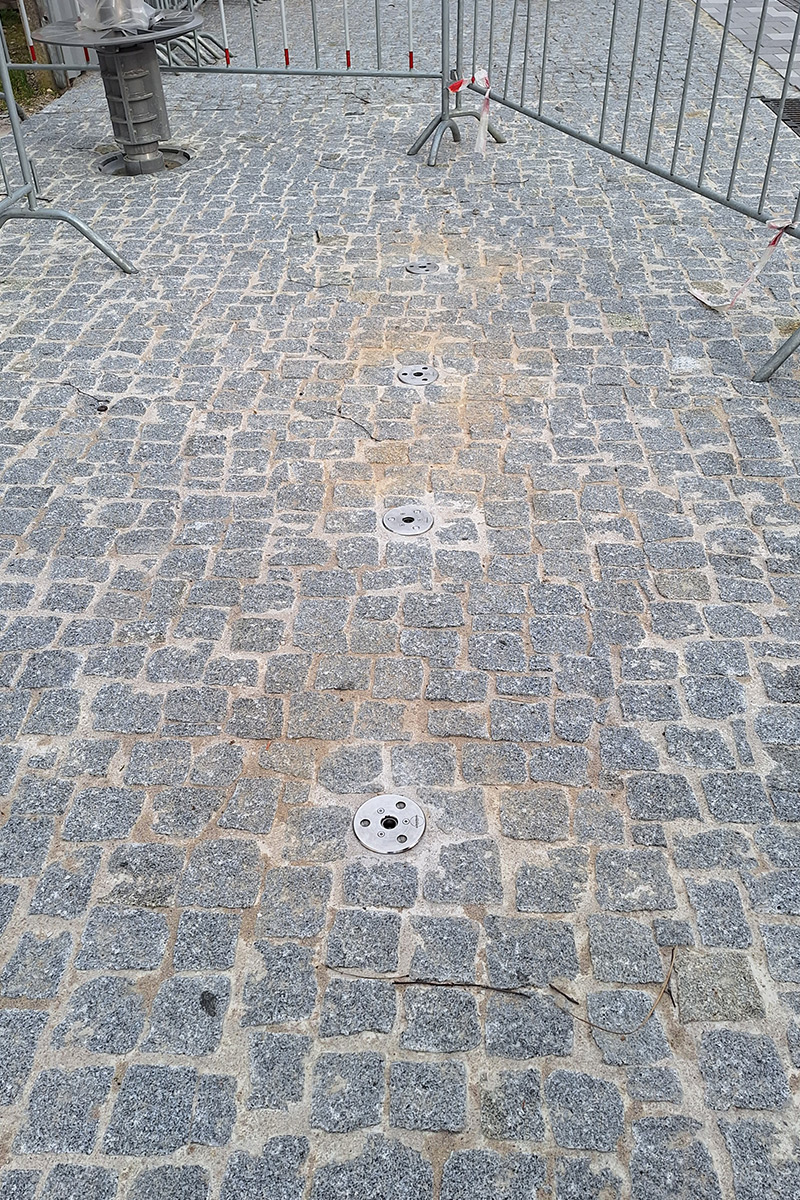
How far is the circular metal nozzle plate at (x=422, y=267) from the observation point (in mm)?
6008

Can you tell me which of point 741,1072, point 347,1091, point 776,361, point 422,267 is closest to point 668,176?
point 422,267

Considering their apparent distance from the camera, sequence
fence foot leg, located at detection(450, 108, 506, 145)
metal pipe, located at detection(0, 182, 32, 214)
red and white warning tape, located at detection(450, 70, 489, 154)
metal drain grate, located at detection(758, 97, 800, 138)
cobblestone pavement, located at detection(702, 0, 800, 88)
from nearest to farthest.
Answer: metal pipe, located at detection(0, 182, 32, 214)
red and white warning tape, located at detection(450, 70, 489, 154)
fence foot leg, located at detection(450, 108, 506, 145)
metal drain grate, located at detection(758, 97, 800, 138)
cobblestone pavement, located at detection(702, 0, 800, 88)

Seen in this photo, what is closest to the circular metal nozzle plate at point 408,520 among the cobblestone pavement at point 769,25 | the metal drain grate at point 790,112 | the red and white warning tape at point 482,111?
the red and white warning tape at point 482,111

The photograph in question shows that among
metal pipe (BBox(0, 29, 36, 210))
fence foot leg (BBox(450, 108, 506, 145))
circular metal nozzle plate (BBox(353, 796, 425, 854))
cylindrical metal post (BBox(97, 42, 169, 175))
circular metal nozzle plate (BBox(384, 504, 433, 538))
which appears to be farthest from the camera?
fence foot leg (BBox(450, 108, 506, 145))

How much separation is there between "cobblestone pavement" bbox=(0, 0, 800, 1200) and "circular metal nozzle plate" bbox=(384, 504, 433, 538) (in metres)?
0.08

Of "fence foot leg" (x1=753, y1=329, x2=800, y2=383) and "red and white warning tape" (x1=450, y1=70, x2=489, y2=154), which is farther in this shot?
"red and white warning tape" (x1=450, y1=70, x2=489, y2=154)

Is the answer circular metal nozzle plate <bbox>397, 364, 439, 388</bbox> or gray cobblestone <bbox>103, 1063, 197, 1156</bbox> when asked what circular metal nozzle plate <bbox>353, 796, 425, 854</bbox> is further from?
circular metal nozzle plate <bbox>397, 364, 439, 388</bbox>

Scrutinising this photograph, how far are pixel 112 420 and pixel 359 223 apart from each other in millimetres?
2804

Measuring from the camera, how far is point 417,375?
502 cm

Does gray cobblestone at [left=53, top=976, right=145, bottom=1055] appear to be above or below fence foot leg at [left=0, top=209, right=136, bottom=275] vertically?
below

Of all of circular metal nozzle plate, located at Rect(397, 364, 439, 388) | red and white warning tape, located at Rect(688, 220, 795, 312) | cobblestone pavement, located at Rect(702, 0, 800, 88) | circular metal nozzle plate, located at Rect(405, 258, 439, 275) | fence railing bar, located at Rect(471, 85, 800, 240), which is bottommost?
cobblestone pavement, located at Rect(702, 0, 800, 88)

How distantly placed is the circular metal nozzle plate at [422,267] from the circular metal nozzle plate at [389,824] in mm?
3993

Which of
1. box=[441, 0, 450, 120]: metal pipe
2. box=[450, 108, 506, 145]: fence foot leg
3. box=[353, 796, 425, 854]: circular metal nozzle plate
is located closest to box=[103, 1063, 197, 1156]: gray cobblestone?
box=[353, 796, 425, 854]: circular metal nozzle plate

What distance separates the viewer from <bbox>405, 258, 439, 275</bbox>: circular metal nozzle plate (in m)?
6.01
